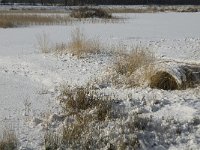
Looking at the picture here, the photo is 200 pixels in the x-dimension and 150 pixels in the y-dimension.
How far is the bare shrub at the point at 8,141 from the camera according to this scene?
5708mm

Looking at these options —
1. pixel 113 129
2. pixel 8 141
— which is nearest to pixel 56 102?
pixel 113 129

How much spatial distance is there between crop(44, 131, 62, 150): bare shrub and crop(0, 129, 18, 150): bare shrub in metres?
0.39

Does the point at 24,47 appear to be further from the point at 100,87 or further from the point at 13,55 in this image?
the point at 100,87

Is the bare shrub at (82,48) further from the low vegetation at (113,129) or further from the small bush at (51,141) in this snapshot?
the small bush at (51,141)

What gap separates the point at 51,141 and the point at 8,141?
542 mm

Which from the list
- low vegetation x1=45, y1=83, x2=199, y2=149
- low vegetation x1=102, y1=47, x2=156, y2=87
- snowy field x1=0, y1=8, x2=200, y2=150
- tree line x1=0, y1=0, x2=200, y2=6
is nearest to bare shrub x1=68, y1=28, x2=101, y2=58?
snowy field x1=0, y1=8, x2=200, y2=150

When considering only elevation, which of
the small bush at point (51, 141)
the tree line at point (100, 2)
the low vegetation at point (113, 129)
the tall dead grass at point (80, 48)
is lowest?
the tree line at point (100, 2)

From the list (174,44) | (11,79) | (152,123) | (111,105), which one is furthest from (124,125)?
(174,44)

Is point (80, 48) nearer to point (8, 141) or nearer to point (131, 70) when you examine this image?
point (131, 70)

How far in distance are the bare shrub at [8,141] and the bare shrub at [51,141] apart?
390 mm

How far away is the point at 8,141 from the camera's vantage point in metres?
5.79

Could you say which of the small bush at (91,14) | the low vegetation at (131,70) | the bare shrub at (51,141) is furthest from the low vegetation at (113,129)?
the small bush at (91,14)

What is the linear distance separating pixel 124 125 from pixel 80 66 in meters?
5.01

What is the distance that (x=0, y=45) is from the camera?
1670 cm
